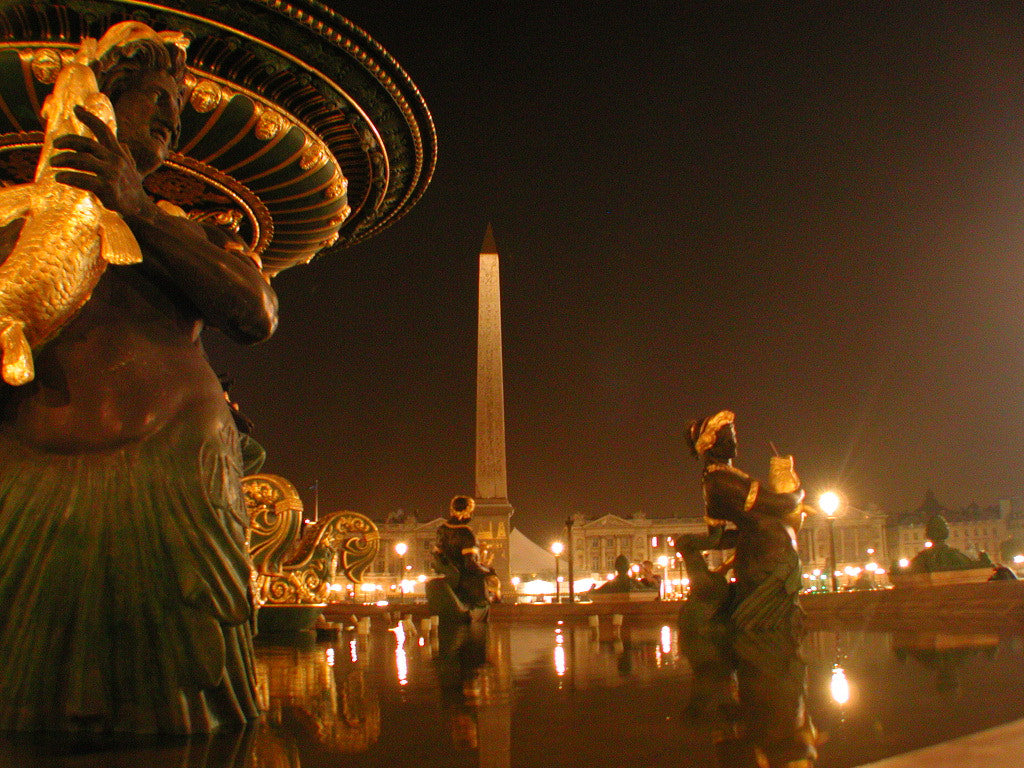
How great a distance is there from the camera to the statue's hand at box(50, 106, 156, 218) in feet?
7.10

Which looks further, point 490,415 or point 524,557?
point 524,557

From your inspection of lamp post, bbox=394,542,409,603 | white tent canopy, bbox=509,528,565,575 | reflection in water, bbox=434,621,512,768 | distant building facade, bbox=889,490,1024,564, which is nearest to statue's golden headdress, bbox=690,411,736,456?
reflection in water, bbox=434,621,512,768

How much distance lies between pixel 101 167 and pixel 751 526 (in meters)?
4.69

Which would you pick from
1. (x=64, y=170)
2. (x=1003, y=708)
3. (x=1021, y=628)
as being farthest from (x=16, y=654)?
(x=1021, y=628)

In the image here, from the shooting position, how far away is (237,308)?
7.91ft

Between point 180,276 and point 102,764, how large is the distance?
4.27 feet

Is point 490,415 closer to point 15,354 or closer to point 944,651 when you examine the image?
point 944,651

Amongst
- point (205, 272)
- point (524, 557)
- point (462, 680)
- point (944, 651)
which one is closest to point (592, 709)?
point (462, 680)

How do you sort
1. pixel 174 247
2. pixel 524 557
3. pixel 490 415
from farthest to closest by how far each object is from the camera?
1. pixel 524 557
2. pixel 490 415
3. pixel 174 247

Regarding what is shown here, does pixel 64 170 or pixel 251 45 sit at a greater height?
pixel 251 45

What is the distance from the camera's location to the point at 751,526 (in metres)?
5.59

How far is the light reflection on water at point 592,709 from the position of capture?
1834 millimetres

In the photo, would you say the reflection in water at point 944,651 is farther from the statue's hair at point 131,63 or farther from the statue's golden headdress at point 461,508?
the statue's golden headdress at point 461,508

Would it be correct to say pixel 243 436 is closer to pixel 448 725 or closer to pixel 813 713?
pixel 448 725
